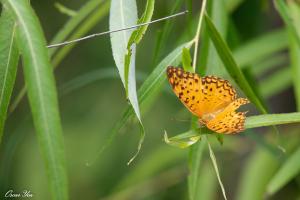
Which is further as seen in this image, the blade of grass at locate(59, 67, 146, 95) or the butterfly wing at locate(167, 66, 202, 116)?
the blade of grass at locate(59, 67, 146, 95)

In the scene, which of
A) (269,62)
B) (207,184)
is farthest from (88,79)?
(269,62)

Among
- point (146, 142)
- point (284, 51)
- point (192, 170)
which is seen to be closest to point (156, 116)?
point (146, 142)

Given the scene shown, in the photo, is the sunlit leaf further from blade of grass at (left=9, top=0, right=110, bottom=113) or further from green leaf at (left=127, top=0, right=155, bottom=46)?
blade of grass at (left=9, top=0, right=110, bottom=113)

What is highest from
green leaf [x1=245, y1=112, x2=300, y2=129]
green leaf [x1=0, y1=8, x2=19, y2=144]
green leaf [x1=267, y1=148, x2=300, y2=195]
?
green leaf [x1=0, y1=8, x2=19, y2=144]

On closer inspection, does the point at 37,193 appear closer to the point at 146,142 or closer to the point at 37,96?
the point at 146,142

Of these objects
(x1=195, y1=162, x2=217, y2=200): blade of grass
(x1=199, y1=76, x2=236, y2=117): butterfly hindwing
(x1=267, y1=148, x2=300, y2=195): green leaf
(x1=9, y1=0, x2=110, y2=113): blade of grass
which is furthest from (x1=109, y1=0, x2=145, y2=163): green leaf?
(x1=195, y1=162, x2=217, y2=200): blade of grass

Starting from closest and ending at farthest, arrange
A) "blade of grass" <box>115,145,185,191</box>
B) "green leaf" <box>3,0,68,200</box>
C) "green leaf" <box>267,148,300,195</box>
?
"green leaf" <box>3,0,68,200</box> < "green leaf" <box>267,148,300,195</box> < "blade of grass" <box>115,145,185,191</box>

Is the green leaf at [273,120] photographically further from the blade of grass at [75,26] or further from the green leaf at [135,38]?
the blade of grass at [75,26]

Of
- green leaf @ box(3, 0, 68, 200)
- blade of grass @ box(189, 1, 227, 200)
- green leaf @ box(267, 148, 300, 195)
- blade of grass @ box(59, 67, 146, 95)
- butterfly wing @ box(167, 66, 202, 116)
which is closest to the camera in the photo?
green leaf @ box(3, 0, 68, 200)
